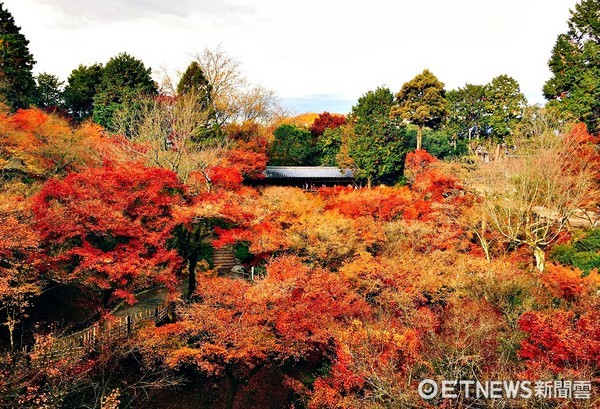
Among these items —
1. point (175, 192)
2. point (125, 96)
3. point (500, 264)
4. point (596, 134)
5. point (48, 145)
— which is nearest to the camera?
point (175, 192)

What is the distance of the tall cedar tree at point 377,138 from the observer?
3144 centimetres

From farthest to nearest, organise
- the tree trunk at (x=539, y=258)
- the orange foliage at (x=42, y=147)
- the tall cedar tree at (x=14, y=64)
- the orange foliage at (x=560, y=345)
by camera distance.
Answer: the tall cedar tree at (x=14, y=64) → the orange foliage at (x=42, y=147) → the tree trunk at (x=539, y=258) → the orange foliage at (x=560, y=345)

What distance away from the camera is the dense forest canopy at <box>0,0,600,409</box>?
458 inches

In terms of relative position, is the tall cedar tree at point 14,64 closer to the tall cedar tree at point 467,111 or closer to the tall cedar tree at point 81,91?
the tall cedar tree at point 81,91

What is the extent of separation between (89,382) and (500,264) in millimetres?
18763

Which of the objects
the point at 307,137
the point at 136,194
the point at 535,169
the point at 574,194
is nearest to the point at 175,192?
the point at 136,194

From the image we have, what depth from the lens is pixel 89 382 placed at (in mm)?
12023

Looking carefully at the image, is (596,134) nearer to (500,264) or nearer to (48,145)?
(500,264)

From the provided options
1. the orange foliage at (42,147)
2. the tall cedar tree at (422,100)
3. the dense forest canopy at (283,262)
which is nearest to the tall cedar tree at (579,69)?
the dense forest canopy at (283,262)

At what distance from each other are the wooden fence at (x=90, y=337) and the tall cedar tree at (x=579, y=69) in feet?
104

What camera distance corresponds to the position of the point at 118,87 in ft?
112

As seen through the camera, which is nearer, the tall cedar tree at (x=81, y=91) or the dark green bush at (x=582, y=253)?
the dark green bush at (x=582, y=253)

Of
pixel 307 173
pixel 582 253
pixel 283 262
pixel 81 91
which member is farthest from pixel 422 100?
pixel 81 91

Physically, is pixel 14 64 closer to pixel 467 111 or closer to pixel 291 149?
pixel 291 149
